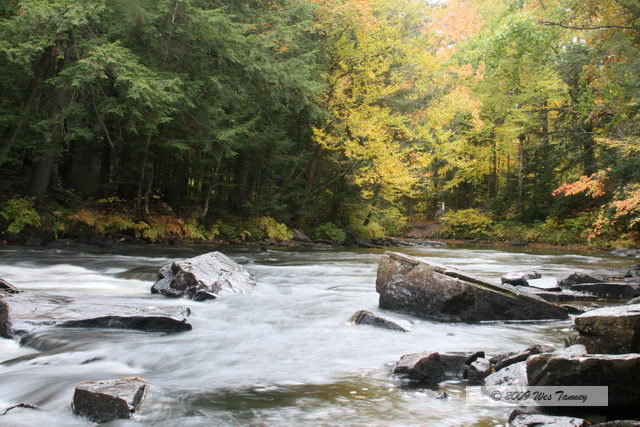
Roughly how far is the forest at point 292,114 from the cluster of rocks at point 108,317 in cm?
539

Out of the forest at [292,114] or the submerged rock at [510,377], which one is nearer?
the submerged rock at [510,377]

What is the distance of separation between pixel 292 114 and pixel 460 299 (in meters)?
15.0

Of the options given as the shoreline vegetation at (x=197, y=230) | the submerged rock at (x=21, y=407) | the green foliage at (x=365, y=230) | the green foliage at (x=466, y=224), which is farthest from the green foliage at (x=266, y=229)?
the submerged rock at (x=21, y=407)

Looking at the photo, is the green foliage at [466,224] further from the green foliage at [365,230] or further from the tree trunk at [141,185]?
the tree trunk at [141,185]

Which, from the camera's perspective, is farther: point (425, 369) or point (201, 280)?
point (201, 280)

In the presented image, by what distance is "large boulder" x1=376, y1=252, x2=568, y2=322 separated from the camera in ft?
21.1

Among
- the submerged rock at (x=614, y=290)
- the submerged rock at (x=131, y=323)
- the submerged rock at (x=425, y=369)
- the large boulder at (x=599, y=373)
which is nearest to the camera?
the large boulder at (x=599, y=373)

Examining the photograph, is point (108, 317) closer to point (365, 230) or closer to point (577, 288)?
point (577, 288)

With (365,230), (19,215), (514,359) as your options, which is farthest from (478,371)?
(365,230)

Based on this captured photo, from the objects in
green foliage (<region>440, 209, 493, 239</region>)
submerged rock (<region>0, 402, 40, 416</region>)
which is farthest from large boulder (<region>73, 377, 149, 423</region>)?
green foliage (<region>440, 209, 493, 239</region>)

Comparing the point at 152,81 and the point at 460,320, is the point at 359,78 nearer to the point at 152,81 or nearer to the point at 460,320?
the point at 152,81

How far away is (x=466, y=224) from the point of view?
30078 millimetres

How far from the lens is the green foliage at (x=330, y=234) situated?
21.0 m

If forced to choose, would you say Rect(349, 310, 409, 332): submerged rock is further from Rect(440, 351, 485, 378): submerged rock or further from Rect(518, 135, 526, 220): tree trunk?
Rect(518, 135, 526, 220): tree trunk
